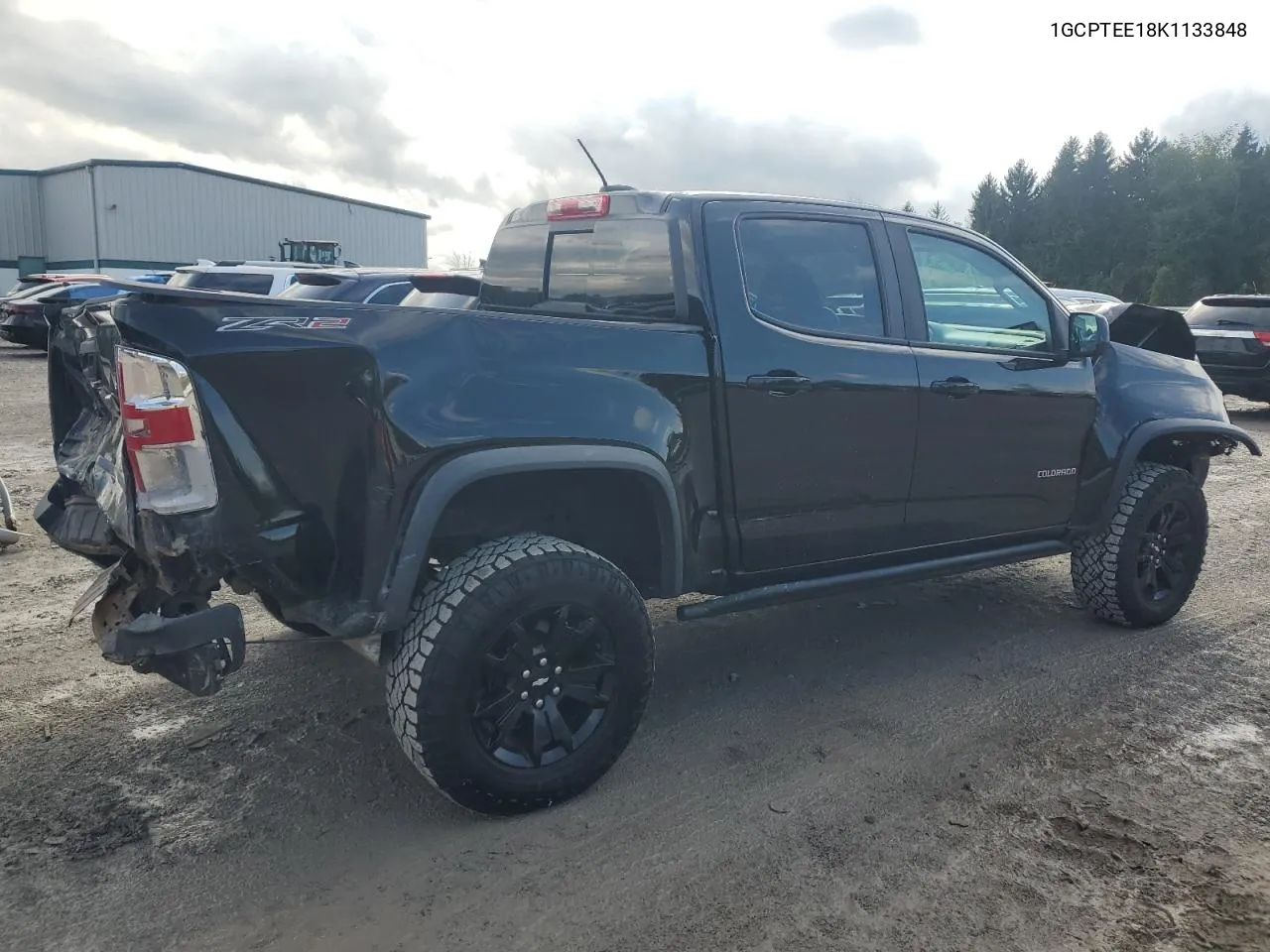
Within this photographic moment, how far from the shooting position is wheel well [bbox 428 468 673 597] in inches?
129

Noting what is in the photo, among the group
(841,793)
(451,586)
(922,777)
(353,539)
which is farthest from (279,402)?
(922,777)

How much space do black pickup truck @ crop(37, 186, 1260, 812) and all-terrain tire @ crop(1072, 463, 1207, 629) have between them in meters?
0.04

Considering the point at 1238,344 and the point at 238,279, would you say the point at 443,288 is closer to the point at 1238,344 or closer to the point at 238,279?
the point at 238,279

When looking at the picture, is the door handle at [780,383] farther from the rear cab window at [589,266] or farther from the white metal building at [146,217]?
the white metal building at [146,217]

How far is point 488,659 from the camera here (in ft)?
9.89

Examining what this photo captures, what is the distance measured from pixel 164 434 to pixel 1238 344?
43.1 ft

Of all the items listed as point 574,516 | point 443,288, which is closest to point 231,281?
point 443,288

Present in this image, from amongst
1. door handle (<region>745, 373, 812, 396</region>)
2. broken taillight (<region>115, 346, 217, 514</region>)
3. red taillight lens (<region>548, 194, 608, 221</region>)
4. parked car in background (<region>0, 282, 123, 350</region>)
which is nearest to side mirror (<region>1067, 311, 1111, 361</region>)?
door handle (<region>745, 373, 812, 396</region>)

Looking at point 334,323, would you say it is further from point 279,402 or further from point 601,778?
point 601,778

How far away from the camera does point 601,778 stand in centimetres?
338

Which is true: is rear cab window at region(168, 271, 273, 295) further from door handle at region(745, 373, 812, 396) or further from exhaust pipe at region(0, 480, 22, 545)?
door handle at region(745, 373, 812, 396)

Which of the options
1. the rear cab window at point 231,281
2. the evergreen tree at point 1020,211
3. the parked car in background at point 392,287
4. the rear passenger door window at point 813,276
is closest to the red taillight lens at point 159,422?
the rear passenger door window at point 813,276

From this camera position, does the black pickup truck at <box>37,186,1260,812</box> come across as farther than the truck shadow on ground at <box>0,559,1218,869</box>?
No

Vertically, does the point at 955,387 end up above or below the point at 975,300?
below
